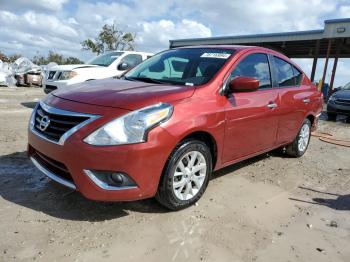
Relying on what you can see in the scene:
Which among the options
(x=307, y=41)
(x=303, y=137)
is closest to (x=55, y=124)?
(x=303, y=137)

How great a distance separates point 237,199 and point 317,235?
0.98 meters

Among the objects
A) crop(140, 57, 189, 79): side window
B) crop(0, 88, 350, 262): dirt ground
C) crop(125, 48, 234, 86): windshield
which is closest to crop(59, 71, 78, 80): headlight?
crop(0, 88, 350, 262): dirt ground

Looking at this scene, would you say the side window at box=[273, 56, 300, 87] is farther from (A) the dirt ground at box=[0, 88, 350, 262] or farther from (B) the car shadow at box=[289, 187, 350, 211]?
(B) the car shadow at box=[289, 187, 350, 211]

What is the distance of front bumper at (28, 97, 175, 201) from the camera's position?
318 cm

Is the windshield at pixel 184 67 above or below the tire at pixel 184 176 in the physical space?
above

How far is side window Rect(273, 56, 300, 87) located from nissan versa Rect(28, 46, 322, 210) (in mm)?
204

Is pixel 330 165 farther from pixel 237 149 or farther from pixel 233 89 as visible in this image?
pixel 233 89

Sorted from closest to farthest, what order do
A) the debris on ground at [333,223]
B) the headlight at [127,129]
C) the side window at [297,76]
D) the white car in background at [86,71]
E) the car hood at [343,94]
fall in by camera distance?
the headlight at [127,129] < the debris on ground at [333,223] < the side window at [297,76] < the white car in background at [86,71] < the car hood at [343,94]

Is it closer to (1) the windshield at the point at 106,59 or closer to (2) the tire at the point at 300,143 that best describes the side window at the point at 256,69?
(2) the tire at the point at 300,143

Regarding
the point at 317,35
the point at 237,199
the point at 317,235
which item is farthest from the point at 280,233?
the point at 317,35

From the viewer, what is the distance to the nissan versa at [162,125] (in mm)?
3227

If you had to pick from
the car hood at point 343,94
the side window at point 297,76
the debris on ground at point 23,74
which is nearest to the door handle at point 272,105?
the side window at point 297,76

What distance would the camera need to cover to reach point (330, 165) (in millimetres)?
6188

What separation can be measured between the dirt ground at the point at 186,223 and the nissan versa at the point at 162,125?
1.01 feet
